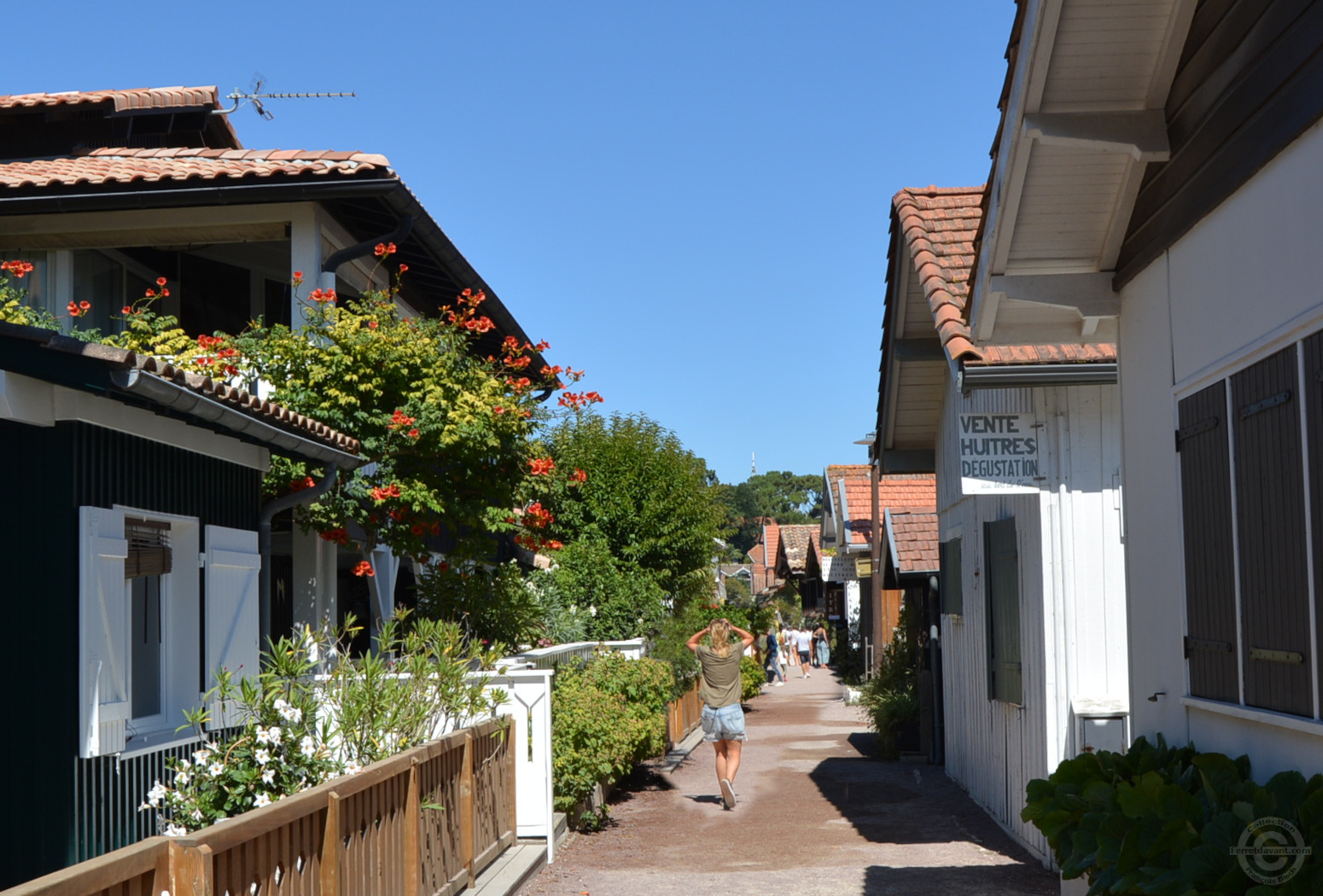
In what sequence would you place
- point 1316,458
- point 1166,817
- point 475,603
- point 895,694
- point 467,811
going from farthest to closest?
point 895,694, point 475,603, point 467,811, point 1166,817, point 1316,458

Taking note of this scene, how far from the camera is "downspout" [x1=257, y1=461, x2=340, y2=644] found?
865 centimetres

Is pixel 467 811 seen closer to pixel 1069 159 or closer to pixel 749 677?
pixel 1069 159

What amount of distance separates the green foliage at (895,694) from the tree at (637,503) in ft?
9.96

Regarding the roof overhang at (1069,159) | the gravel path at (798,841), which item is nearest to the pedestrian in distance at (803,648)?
the gravel path at (798,841)

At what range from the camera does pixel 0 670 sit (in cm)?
628

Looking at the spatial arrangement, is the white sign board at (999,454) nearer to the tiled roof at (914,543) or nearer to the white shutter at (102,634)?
the white shutter at (102,634)

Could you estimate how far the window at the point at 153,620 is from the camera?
6285 millimetres

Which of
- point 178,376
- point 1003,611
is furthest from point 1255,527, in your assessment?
point 1003,611

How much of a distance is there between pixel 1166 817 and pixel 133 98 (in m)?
13.5

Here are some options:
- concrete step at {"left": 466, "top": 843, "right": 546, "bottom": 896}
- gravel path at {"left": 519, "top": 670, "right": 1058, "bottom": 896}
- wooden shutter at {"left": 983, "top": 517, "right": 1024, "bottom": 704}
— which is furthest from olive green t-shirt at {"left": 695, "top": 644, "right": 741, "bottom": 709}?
concrete step at {"left": 466, "top": 843, "right": 546, "bottom": 896}

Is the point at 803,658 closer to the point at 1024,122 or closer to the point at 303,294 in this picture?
the point at 303,294

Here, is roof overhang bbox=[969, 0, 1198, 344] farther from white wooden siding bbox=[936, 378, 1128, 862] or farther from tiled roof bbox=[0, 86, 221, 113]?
tiled roof bbox=[0, 86, 221, 113]

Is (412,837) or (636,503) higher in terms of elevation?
(636,503)

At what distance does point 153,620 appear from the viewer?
7.61m
